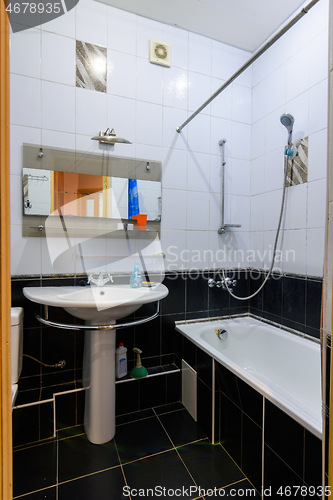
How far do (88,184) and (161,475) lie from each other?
1.62 meters

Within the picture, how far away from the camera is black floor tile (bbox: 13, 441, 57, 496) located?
122cm

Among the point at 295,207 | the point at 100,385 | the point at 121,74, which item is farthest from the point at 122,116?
the point at 100,385

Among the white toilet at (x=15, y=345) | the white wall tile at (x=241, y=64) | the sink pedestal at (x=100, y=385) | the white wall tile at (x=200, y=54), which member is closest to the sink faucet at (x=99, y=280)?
the sink pedestal at (x=100, y=385)

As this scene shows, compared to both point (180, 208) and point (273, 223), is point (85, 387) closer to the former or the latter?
point (180, 208)

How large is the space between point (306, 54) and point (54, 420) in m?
2.71

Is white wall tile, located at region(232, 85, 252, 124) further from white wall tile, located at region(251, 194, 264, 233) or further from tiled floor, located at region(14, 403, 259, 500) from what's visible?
tiled floor, located at region(14, 403, 259, 500)

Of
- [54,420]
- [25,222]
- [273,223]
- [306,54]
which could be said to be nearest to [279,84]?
[306,54]

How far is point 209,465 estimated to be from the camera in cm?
133

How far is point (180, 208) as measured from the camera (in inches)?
76.2

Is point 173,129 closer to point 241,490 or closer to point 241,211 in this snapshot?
point 241,211

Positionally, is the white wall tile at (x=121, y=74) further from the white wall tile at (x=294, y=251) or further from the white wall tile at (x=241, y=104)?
the white wall tile at (x=294, y=251)

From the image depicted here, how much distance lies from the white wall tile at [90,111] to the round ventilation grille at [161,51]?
504 millimetres

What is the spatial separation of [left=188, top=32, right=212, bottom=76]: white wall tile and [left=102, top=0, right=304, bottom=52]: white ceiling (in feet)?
0.13

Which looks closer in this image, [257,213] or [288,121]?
[288,121]
